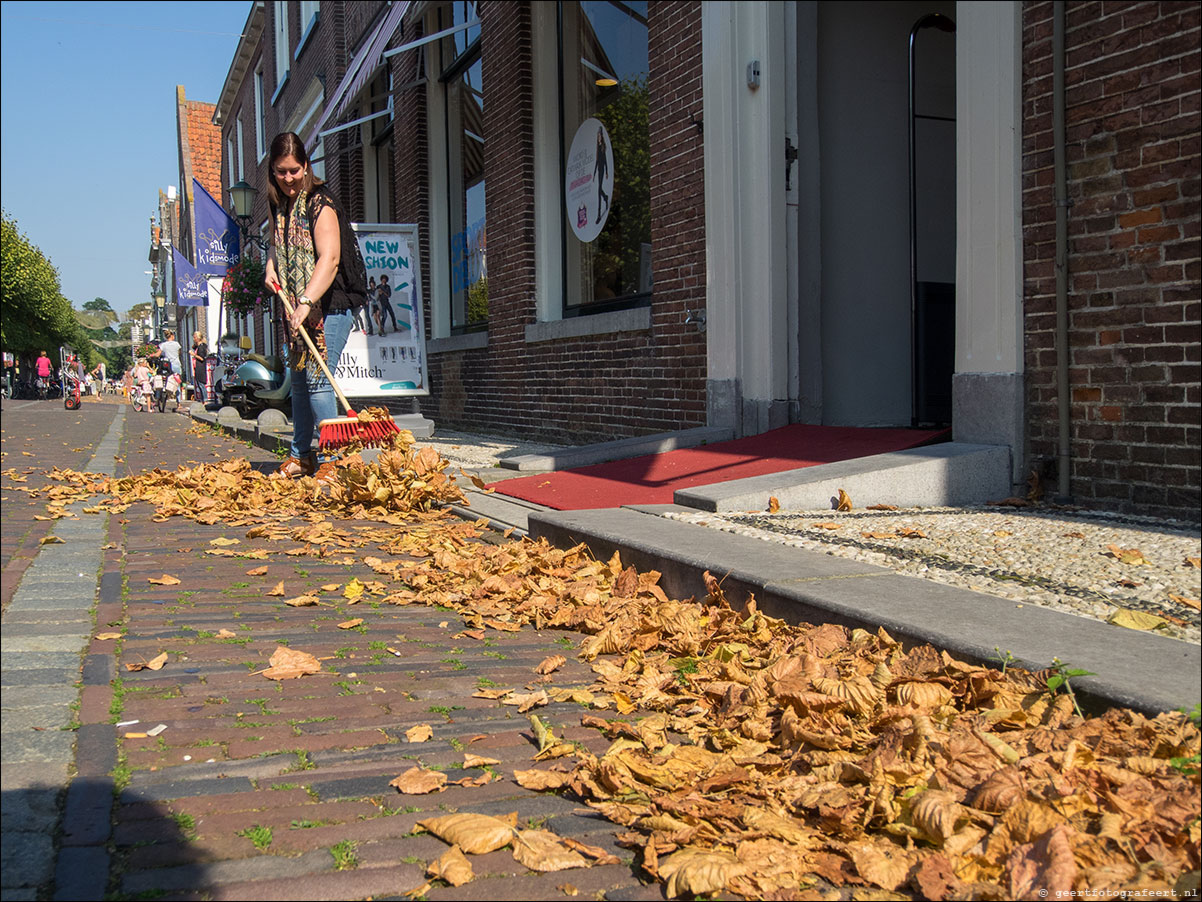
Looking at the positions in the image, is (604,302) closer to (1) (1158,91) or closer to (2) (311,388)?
(2) (311,388)

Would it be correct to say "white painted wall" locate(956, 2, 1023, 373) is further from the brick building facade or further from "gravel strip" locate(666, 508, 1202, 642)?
"gravel strip" locate(666, 508, 1202, 642)

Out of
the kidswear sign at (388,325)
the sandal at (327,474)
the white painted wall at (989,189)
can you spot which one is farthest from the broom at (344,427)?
the kidswear sign at (388,325)

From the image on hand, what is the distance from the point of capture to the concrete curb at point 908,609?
79.4 inches

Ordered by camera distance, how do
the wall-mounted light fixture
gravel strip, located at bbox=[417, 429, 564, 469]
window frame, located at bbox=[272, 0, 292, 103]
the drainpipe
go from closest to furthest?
the drainpipe < gravel strip, located at bbox=[417, 429, 564, 469] < the wall-mounted light fixture < window frame, located at bbox=[272, 0, 292, 103]

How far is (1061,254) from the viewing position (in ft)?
14.2

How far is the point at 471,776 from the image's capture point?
7.17 ft

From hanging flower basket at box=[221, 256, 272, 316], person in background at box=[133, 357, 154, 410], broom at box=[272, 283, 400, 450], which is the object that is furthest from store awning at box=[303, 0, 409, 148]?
person in background at box=[133, 357, 154, 410]

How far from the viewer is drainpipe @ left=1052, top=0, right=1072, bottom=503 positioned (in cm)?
430

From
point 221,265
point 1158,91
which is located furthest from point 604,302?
point 221,265

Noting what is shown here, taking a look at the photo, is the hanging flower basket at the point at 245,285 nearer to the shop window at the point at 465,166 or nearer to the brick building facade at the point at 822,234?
the brick building facade at the point at 822,234

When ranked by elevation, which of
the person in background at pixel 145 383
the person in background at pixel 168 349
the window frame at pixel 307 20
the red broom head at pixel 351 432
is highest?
the window frame at pixel 307 20

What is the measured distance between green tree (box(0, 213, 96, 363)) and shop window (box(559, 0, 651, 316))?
6.84 metres

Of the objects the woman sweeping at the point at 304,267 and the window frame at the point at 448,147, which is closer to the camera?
the woman sweeping at the point at 304,267

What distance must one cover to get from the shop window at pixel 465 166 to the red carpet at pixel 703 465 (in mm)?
6227
